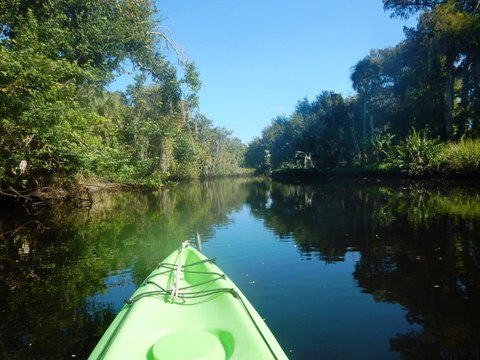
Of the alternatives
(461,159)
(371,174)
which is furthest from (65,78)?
(371,174)

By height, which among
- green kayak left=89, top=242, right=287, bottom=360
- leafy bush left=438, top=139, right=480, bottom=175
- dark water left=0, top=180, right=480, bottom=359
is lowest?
dark water left=0, top=180, right=480, bottom=359

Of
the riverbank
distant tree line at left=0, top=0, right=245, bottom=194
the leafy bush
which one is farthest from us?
the riverbank

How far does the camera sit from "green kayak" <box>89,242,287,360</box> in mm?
2799

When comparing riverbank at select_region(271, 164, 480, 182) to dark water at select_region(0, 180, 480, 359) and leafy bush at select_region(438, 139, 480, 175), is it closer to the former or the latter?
leafy bush at select_region(438, 139, 480, 175)

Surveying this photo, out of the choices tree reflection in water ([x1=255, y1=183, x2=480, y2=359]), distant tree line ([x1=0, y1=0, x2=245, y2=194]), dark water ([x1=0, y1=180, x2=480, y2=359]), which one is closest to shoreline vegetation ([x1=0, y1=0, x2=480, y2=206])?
distant tree line ([x1=0, y1=0, x2=245, y2=194])

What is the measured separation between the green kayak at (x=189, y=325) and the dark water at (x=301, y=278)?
0.94m

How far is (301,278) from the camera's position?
6500 millimetres

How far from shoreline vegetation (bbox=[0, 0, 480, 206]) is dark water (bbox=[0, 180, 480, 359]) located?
3531 mm

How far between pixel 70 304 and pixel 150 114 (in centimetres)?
3128

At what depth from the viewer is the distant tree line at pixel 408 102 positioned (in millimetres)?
26766

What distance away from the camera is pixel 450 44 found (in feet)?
88.2

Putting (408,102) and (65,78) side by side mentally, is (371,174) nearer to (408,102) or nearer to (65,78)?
(408,102)

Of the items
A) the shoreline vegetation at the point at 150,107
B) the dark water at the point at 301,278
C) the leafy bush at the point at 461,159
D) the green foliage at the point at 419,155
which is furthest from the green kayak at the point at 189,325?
the green foliage at the point at 419,155

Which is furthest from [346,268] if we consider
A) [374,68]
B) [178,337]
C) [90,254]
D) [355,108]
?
[355,108]
